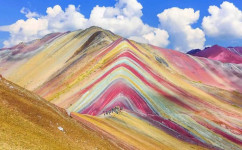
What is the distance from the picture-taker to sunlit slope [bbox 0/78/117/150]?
31.5m

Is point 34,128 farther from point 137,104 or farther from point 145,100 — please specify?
point 145,100

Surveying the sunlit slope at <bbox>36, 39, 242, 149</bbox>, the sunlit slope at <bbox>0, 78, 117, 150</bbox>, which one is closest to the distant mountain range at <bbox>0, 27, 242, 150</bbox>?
the sunlit slope at <bbox>36, 39, 242, 149</bbox>

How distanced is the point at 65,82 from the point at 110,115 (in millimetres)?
62364

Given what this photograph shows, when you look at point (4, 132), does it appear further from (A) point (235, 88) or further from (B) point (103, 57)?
(A) point (235, 88)

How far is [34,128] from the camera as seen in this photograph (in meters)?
36.3

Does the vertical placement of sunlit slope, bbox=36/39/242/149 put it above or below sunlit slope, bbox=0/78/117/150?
above

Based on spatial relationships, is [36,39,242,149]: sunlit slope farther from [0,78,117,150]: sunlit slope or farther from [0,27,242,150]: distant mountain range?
[0,78,117,150]: sunlit slope

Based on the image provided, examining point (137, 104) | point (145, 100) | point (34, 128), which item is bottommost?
point (34, 128)

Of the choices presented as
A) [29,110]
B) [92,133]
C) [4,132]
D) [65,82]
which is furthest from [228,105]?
[4,132]

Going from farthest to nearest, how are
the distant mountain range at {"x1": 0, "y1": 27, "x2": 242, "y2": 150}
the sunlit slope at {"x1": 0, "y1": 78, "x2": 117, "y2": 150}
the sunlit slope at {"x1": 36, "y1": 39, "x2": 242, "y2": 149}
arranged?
the sunlit slope at {"x1": 36, "y1": 39, "x2": 242, "y2": 149}, the distant mountain range at {"x1": 0, "y1": 27, "x2": 242, "y2": 150}, the sunlit slope at {"x1": 0, "y1": 78, "x2": 117, "y2": 150}

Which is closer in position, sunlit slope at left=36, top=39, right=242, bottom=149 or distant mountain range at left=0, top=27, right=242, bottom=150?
distant mountain range at left=0, top=27, right=242, bottom=150

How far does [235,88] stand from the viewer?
18488 centimetres

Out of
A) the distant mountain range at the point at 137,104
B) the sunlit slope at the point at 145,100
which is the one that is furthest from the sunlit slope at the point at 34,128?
the sunlit slope at the point at 145,100

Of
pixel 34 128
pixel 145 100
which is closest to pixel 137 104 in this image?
pixel 145 100
